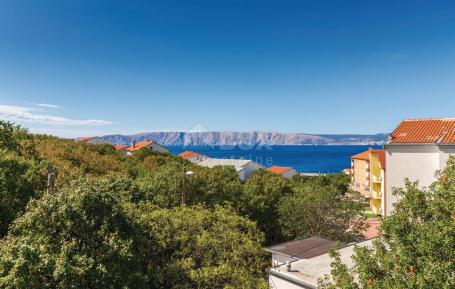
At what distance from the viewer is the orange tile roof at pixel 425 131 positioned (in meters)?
22.2

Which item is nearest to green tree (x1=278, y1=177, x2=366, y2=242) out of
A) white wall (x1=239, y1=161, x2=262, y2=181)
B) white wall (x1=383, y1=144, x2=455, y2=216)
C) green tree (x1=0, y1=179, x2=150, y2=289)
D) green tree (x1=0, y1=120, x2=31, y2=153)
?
white wall (x1=383, y1=144, x2=455, y2=216)

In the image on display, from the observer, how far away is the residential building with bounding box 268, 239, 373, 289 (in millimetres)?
14085

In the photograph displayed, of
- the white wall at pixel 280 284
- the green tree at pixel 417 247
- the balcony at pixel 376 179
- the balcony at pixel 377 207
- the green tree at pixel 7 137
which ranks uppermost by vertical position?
the green tree at pixel 7 137

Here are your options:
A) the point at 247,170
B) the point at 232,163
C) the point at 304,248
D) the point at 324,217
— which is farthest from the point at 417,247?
the point at 232,163

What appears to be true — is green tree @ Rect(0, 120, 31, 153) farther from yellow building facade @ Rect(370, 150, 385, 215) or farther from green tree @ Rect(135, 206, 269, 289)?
yellow building facade @ Rect(370, 150, 385, 215)

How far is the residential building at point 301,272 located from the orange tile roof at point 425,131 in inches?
439

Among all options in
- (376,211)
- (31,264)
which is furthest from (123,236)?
(376,211)

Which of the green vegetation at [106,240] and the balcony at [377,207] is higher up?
the green vegetation at [106,240]

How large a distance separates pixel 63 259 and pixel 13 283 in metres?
1.34

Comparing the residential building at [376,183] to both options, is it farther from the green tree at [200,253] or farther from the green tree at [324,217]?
the green tree at [200,253]

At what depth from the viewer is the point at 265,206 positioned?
33.4 m

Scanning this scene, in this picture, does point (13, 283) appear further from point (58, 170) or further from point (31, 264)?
point (58, 170)

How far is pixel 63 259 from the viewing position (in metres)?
9.92

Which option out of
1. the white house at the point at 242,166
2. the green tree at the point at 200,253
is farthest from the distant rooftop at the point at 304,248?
the white house at the point at 242,166
